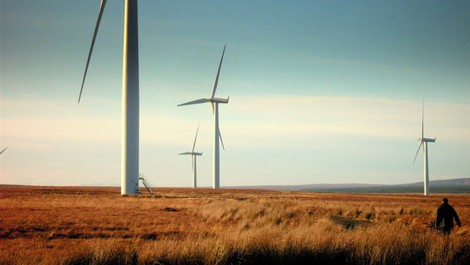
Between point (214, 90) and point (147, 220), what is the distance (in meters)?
67.4

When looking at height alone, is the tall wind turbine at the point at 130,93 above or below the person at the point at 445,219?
above

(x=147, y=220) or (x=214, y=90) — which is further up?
(x=214, y=90)

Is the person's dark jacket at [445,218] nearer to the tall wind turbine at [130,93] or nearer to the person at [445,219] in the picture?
the person at [445,219]

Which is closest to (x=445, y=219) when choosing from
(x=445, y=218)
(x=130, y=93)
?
(x=445, y=218)

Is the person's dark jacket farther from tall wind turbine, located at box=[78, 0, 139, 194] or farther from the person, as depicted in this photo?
tall wind turbine, located at box=[78, 0, 139, 194]

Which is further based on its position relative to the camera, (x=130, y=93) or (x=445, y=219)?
(x=130, y=93)

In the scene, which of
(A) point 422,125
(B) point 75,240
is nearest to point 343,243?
(B) point 75,240

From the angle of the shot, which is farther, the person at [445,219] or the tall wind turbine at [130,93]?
the tall wind turbine at [130,93]

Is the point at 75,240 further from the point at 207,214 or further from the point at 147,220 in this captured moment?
the point at 207,214

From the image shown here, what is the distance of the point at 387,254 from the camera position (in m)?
14.7

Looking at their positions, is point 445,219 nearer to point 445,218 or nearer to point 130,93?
point 445,218

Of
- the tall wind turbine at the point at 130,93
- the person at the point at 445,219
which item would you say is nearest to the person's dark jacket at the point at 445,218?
the person at the point at 445,219

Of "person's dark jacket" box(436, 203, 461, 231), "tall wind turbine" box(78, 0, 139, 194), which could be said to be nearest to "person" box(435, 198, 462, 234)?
"person's dark jacket" box(436, 203, 461, 231)

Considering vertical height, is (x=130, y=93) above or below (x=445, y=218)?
above
